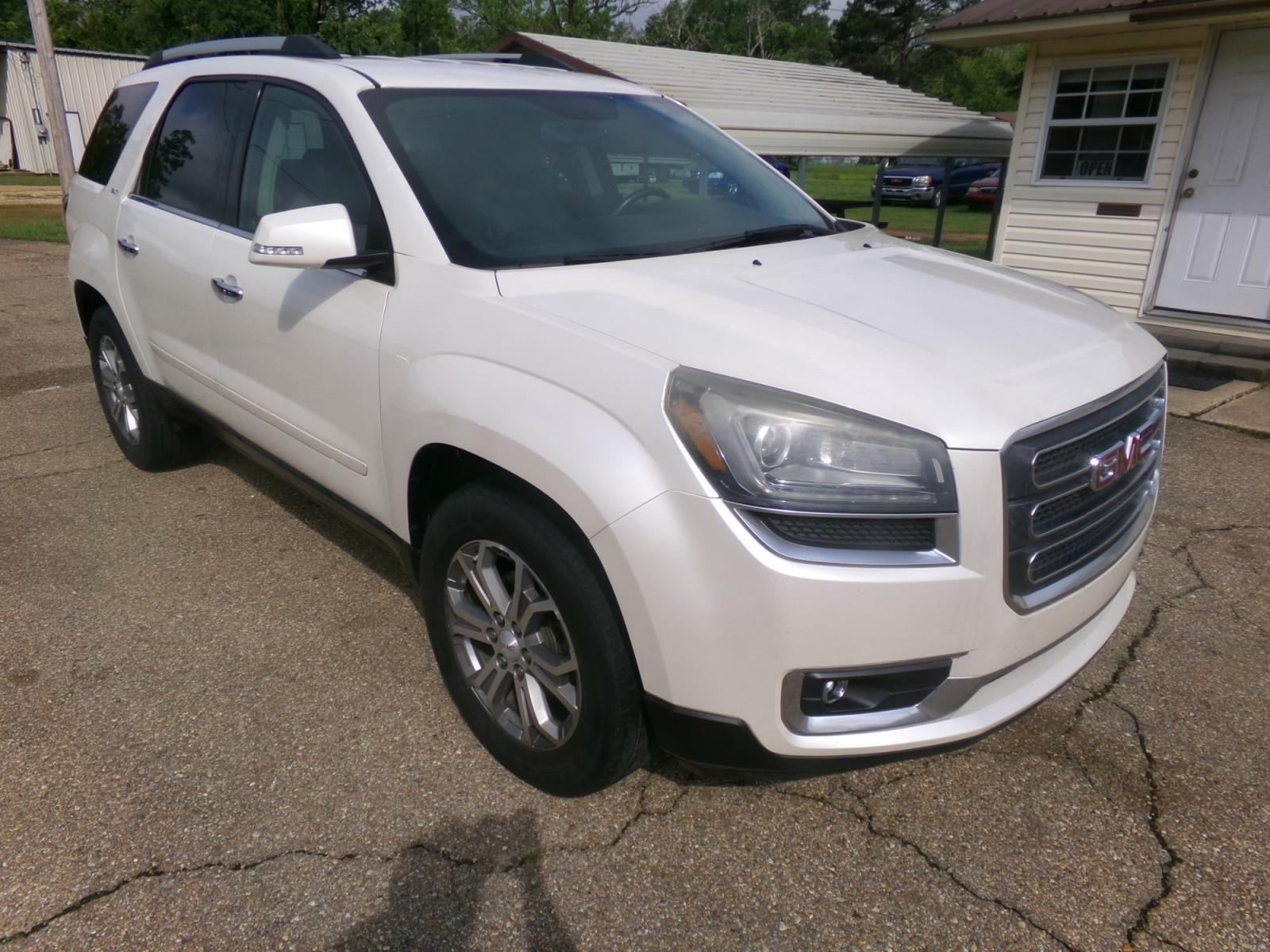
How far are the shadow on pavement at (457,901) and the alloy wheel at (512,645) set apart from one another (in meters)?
0.27

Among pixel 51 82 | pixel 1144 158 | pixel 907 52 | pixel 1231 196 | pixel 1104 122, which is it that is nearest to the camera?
pixel 1231 196

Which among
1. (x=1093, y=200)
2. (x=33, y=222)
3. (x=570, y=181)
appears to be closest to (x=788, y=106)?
(x=1093, y=200)

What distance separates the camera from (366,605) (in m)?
3.38

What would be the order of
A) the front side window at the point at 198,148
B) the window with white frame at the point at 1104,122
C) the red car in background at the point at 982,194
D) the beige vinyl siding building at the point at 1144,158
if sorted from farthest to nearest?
the red car in background at the point at 982,194
the window with white frame at the point at 1104,122
the beige vinyl siding building at the point at 1144,158
the front side window at the point at 198,148

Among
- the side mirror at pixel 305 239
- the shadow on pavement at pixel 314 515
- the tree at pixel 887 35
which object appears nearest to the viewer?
the side mirror at pixel 305 239

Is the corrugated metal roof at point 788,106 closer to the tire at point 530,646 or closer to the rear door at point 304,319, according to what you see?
the rear door at point 304,319

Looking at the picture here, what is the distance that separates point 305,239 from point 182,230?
1455 millimetres

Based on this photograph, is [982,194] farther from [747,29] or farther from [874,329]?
[747,29]

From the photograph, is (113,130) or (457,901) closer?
(457,901)

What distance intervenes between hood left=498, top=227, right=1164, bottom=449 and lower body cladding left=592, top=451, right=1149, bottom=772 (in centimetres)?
19

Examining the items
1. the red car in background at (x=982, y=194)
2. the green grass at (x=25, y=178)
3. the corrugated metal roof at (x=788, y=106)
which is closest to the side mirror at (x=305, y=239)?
the corrugated metal roof at (x=788, y=106)

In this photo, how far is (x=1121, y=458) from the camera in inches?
83.1

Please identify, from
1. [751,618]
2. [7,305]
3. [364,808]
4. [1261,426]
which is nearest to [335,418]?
[364,808]

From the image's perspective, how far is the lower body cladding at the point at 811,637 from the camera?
1.76 m
